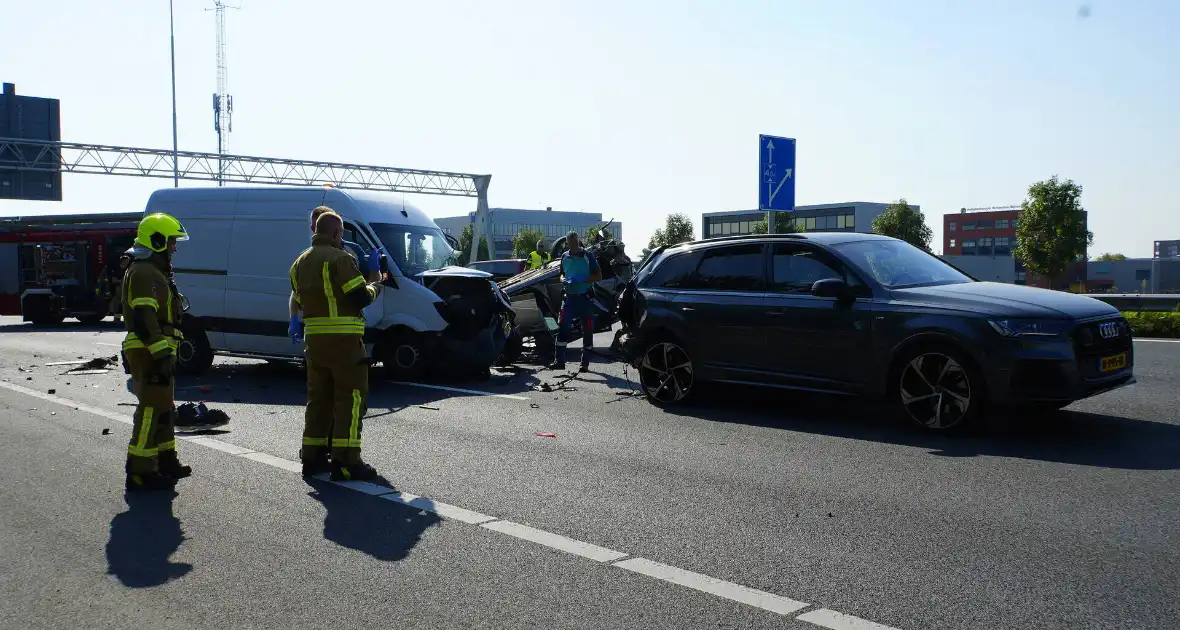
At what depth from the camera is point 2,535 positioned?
5336 millimetres

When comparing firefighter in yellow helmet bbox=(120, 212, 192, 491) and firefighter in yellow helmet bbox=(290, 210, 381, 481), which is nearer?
firefighter in yellow helmet bbox=(120, 212, 192, 491)

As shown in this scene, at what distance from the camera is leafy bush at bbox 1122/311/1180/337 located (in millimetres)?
16453

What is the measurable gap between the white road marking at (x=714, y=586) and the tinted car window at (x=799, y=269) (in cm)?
470

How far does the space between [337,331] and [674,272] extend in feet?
14.5

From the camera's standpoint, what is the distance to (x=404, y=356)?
12336 mm

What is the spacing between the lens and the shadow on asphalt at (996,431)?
7.06 metres

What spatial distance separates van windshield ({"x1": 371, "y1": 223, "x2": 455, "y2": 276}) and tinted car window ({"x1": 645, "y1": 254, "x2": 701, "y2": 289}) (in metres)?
3.60

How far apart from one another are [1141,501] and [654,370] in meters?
5.05

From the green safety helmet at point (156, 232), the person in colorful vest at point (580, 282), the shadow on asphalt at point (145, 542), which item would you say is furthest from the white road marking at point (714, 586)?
the person in colorful vest at point (580, 282)

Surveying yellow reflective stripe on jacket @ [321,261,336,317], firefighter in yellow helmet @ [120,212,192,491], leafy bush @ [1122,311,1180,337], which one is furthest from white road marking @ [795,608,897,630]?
leafy bush @ [1122,311,1180,337]

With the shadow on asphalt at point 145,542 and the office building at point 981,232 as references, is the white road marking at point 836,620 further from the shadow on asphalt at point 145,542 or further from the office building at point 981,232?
the office building at point 981,232

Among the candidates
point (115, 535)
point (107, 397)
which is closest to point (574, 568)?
point (115, 535)

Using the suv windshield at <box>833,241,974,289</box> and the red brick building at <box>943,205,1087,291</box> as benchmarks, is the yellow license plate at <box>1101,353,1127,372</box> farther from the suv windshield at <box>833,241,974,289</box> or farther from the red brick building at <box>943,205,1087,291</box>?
the red brick building at <box>943,205,1087,291</box>

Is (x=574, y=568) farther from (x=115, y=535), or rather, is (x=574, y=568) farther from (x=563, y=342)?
(x=563, y=342)
